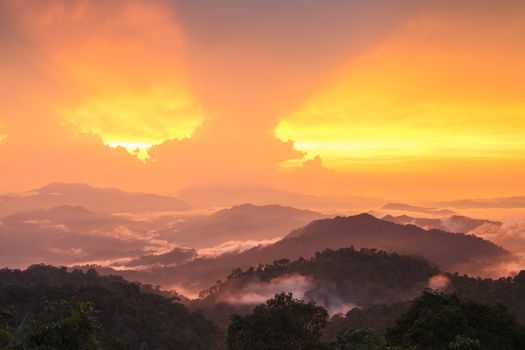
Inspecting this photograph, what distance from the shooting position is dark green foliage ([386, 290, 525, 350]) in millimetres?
36000

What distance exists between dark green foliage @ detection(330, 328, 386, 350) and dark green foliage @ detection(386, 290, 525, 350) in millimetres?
1740

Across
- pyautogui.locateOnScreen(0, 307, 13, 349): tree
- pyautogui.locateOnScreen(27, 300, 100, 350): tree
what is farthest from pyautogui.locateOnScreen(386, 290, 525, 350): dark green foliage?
pyautogui.locateOnScreen(0, 307, 13, 349): tree

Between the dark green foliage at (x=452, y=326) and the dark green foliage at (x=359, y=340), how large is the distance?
1740 mm

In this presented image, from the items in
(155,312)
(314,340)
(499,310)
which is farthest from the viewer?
(155,312)

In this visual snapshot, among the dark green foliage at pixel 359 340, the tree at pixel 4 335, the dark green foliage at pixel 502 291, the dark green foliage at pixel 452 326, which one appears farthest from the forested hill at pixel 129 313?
the dark green foliage at pixel 502 291

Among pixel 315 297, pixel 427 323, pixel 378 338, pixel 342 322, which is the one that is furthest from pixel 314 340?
pixel 315 297

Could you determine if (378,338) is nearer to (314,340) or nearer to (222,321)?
(314,340)

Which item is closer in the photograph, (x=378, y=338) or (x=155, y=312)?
(x=378, y=338)

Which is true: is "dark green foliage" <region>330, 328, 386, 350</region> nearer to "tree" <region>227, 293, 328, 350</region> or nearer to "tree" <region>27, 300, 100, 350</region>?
"tree" <region>227, 293, 328, 350</region>

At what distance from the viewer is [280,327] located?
2005 inches

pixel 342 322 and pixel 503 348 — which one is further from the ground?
pixel 503 348

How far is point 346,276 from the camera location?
653 feet

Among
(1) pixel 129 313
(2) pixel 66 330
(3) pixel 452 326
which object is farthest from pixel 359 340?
(1) pixel 129 313

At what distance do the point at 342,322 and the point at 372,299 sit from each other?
196 feet
